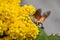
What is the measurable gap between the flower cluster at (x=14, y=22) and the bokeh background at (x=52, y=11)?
156 centimetres

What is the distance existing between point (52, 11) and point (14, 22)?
181cm

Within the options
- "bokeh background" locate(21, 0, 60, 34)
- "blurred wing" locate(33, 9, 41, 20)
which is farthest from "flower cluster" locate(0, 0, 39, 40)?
"bokeh background" locate(21, 0, 60, 34)

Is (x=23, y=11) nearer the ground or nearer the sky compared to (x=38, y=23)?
nearer the sky

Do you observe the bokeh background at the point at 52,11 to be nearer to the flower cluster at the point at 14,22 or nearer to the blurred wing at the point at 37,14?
the blurred wing at the point at 37,14

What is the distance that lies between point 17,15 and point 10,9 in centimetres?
7

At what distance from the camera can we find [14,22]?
1.72 m

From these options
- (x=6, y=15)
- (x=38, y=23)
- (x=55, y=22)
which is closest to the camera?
(x=6, y=15)

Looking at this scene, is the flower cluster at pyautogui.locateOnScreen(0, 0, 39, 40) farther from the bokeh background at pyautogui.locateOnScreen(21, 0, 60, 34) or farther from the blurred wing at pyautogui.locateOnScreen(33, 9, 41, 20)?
the bokeh background at pyautogui.locateOnScreen(21, 0, 60, 34)

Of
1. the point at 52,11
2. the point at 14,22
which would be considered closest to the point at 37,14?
the point at 14,22

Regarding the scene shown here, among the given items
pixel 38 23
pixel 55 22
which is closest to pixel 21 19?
pixel 38 23

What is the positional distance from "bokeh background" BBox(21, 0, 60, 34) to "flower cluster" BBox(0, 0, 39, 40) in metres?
1.56

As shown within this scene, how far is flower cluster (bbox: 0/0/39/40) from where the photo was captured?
1692mm

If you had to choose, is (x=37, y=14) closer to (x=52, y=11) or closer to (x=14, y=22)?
(x=14, y=22)

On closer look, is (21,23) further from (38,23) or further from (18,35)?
(38,23)
